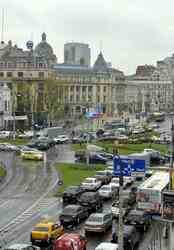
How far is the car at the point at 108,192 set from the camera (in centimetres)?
4641

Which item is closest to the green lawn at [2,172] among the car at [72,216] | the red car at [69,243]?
the car at [72,216]

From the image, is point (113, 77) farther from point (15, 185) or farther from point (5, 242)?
point (5, 242)

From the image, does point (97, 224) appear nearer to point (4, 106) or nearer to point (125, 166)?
point (125, 166)

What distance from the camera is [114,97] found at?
18300 cm

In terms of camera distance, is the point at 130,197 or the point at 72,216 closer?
the point at 72,216

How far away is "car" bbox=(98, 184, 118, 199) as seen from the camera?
152 feet

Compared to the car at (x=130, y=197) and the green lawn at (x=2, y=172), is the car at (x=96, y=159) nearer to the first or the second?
the green lawn at (x=2, y=172)

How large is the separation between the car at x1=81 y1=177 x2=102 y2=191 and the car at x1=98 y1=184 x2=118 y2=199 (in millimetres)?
944

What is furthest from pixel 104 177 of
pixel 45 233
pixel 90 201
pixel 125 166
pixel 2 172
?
pixel 125 166

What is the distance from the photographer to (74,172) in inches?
2343

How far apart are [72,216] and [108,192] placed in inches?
354

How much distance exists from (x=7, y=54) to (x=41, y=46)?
112 ft

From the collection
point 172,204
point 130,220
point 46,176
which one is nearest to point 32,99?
point 46,176

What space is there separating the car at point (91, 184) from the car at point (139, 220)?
404 inches
